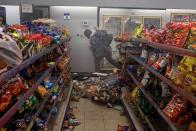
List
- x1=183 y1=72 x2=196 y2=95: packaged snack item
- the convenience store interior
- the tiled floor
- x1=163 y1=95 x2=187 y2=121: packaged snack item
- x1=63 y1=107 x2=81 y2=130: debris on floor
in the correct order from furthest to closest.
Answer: the tiled floor → x1=63 y1=107 x2=81 y2=130: debris on floor → x1=163 y1=95 x2=187 y2=121: packaged snack item → the convenience store interior → x1=183 y1=72 x2=196 y2=95: packaged snack item

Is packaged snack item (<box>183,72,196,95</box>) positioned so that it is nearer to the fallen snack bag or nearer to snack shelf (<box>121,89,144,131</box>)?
the fallen snack bag

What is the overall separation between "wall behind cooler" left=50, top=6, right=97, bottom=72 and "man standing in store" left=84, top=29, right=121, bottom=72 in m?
0.26

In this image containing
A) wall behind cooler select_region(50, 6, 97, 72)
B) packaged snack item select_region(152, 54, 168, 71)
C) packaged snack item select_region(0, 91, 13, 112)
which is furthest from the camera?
wall behind cooler select_region(50, 6, 97, 72)

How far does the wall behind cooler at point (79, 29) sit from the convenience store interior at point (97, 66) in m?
0.03

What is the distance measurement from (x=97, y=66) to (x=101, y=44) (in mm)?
837

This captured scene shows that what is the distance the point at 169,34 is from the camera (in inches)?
122

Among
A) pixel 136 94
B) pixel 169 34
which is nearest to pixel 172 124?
pixel 169 34

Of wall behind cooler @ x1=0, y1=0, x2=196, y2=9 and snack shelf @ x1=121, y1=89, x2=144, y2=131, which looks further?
wall behind cooler @ x1=0, y1=0, x2=196, y2=9

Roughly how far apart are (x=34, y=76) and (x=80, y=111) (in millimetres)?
2397

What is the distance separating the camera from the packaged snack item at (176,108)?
2408mm

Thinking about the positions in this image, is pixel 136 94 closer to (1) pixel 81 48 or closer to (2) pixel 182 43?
(2) pixel 182 43

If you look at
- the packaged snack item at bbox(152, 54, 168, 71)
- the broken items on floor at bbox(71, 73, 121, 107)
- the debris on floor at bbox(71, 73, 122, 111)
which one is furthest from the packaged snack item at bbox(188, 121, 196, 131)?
the broken items on floor at bbox(71, 73, 121, 107)

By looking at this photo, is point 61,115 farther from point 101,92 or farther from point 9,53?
point 9,53

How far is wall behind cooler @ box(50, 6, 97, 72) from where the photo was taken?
27.0ft
